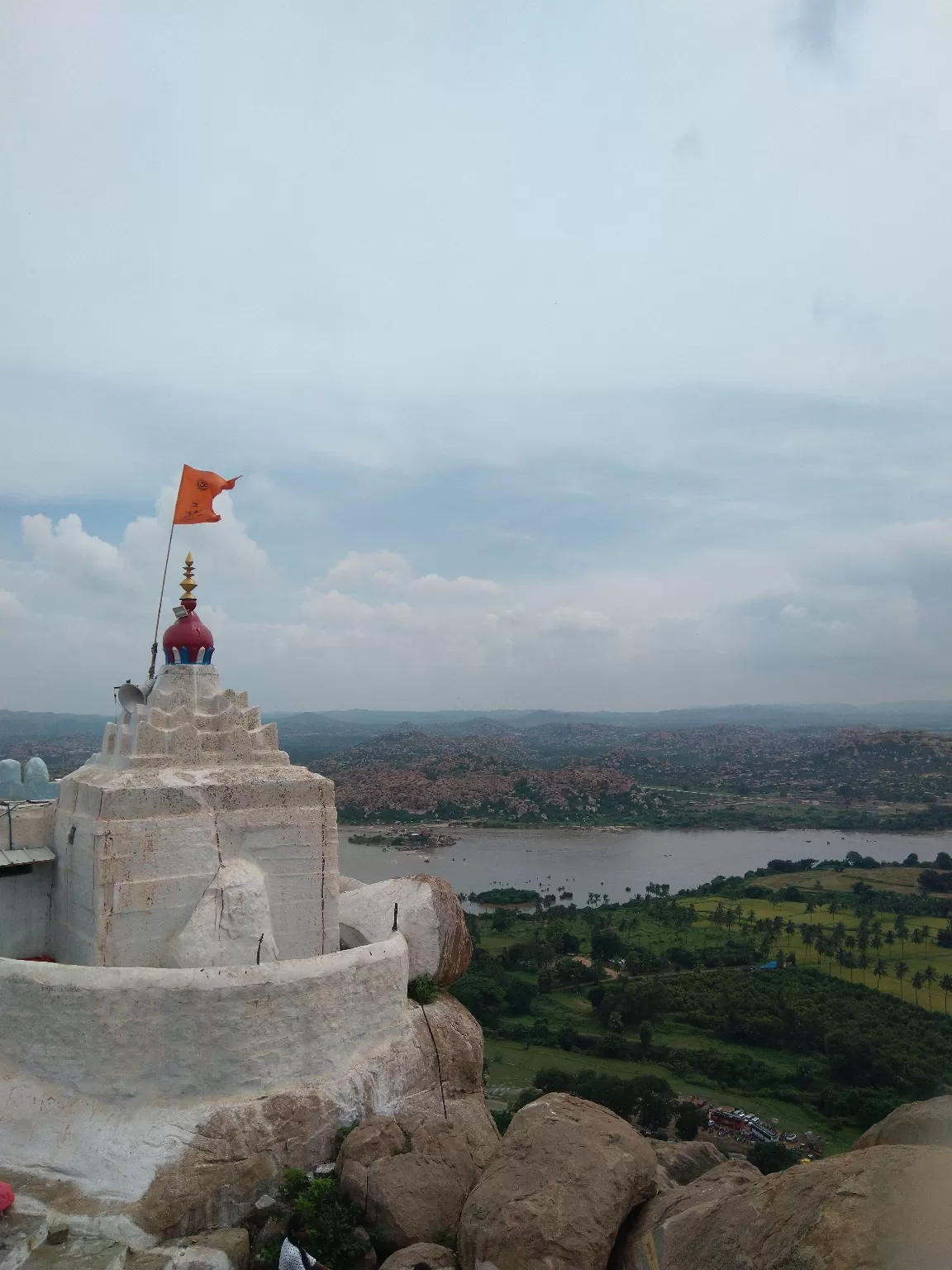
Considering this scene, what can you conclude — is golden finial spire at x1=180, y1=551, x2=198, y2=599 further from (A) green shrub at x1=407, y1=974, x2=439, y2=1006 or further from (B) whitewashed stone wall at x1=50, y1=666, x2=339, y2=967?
(A) green shrub at x1=407, y1=974, x2=439, y2=1006

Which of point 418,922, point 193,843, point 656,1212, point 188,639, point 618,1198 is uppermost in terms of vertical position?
point 188,639

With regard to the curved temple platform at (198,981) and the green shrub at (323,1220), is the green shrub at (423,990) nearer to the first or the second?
the curved temple platform at (198,981)

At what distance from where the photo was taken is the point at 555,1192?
7.29m

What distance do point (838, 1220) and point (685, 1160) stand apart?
7.39 m

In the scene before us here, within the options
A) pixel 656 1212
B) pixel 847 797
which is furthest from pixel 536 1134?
pixel 847 797

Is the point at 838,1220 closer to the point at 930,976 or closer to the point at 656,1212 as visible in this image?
the point at 656,1212

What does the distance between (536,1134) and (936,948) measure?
5234 centimetres

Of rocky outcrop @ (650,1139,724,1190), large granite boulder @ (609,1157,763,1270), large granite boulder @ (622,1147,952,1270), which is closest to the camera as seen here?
large granite boulder @ (622,1147,952,1270)

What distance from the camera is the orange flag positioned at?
1217cm

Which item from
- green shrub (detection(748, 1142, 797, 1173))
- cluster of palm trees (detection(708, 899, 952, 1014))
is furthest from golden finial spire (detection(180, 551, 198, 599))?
cluster of palm trees (detection(708, 899, 952, 1014))

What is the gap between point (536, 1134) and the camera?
26.3ft

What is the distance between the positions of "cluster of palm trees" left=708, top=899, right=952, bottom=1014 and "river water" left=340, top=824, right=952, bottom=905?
12299 mm

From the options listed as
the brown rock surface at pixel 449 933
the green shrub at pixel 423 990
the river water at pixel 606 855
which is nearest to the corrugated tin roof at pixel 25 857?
the brown rock surface at pixel 449 933

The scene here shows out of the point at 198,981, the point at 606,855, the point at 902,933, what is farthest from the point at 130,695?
the point at 606,855
